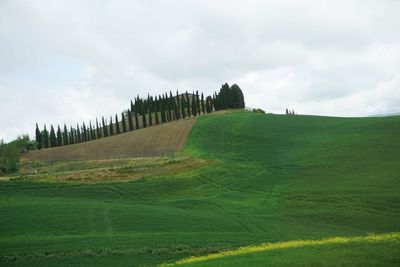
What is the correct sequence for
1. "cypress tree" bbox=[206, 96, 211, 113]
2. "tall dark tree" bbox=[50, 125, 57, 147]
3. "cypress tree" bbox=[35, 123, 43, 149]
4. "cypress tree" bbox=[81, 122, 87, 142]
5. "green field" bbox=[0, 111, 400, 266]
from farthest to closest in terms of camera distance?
"cypress tree" bbox=[206, 96, 211, 113], "cypress tree" bbox=[81, 122, 87, 142], "tall dark tree" bbox=[50, 125, 57, 147], "cypress tree" bbox=[35, 123, 43, 149], "green field" bbox=[0, 111, 400, 266]

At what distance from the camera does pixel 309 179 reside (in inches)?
2078

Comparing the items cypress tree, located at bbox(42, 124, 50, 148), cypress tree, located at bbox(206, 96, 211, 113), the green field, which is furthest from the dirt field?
cypress tree, located at bbox(206, 96, 211, 113)

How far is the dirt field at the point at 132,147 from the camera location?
8188 centimetres

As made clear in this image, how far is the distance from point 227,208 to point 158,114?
8432cm

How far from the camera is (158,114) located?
126500mm

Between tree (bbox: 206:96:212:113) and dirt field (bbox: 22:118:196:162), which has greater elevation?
tree (bbox: 206:96:212:113)

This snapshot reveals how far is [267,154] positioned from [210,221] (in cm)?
3251

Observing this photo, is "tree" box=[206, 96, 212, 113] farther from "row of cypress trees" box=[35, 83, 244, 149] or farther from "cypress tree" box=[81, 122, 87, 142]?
"cypress tree" box=[81, 122, 87, 142]

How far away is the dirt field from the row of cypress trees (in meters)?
14.9

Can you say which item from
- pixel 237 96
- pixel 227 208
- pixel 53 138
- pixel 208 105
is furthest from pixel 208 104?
pixel 227 208

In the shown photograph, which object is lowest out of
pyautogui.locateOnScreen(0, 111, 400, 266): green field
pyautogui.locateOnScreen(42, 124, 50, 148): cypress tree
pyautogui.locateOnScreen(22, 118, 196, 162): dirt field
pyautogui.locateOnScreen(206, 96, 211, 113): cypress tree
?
pyautogui.locateOnScreen(0, 111, 400, 266): green field

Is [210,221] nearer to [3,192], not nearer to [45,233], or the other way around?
[45,233]

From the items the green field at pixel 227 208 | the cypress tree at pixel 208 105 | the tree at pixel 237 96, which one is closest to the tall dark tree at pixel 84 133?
the cypress tree at pixel 208 105

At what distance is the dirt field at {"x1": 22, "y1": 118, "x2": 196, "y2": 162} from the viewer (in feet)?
269
